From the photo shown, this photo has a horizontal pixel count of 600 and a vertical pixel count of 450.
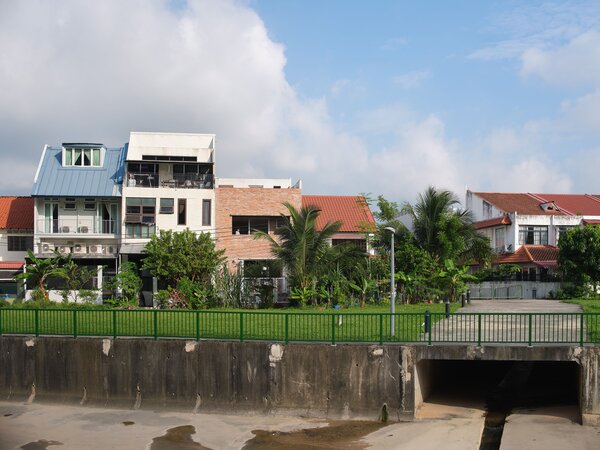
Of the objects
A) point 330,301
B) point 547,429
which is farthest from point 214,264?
point 547,429

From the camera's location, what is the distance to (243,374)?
72.3 ft

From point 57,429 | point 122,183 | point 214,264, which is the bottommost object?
point 57,429

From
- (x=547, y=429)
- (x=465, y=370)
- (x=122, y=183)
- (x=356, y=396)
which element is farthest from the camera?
(x=122, y=183)

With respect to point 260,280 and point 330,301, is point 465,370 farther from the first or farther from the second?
point 260,280

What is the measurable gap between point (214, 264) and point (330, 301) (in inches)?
288

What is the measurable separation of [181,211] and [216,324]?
74.2 ft

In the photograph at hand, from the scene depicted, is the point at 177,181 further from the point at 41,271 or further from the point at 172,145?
the point at 41,271

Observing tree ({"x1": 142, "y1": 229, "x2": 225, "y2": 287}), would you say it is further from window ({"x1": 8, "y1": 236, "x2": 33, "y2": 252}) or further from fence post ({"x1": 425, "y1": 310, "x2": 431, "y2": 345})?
fence post ({"x1": 425, "y1": 310, "x2": 431, "y2": 345})

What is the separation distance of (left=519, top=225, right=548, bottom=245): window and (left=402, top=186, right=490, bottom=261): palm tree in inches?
482

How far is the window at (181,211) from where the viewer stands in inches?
1756

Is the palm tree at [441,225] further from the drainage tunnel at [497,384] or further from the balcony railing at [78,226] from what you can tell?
the balcony railing at [78,226]

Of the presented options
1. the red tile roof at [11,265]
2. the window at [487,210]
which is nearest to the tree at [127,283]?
the red tile roof at [11,265]

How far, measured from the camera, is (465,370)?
95.6ft

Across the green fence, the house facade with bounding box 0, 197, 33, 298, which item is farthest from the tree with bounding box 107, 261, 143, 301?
the green fence
